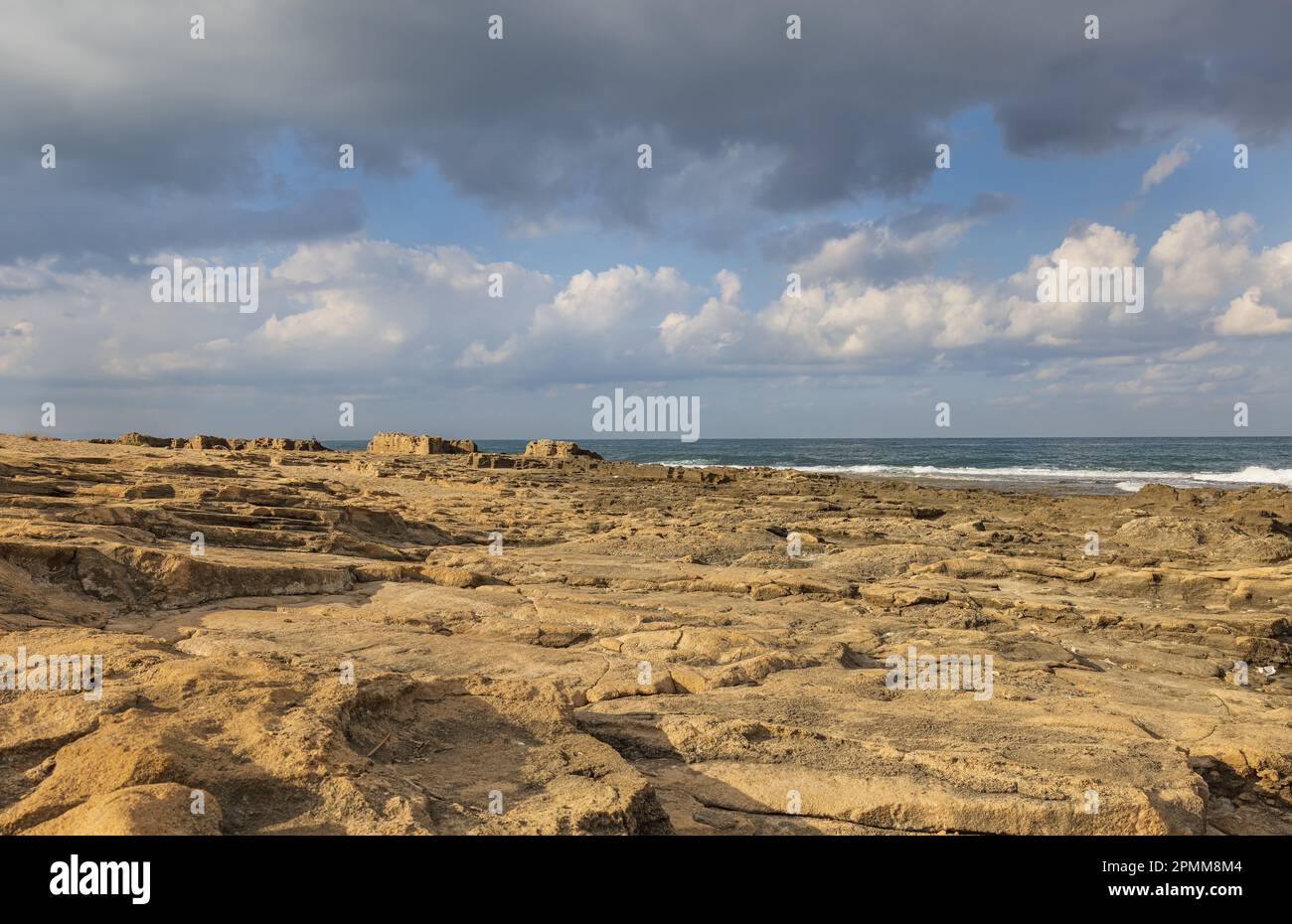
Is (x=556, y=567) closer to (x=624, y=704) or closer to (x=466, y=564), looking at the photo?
(x=466, y=564)

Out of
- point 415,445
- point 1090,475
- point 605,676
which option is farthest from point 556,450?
point 605,676

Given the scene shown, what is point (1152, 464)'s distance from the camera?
59.0m

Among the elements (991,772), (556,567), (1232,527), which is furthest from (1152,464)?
(991,772)

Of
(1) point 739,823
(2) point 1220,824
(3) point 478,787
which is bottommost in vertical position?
(2) point 1220,824

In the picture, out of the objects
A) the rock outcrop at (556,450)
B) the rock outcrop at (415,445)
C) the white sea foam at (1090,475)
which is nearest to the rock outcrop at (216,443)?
the rock outcrop at (415,445)

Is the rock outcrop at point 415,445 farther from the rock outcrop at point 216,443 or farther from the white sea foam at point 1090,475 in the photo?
the white sea foam at point 1090,475

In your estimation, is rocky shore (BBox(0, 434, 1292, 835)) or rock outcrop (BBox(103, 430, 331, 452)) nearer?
rocky shore (BBox(0, 434, 1292, 835))

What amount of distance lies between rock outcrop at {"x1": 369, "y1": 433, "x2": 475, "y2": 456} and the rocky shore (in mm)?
29906

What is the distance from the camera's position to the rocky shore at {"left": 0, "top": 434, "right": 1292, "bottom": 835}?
3631 millimetres

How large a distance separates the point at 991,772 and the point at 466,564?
861cm

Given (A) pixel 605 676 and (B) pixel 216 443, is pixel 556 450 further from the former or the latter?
(A) pixel 605 676

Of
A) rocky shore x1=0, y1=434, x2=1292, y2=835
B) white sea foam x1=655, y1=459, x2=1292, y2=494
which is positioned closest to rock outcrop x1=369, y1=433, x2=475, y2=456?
white sea foam x1=655, y1=459, x2=1292, y2=494

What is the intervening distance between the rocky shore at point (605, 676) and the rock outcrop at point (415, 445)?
98.1 ft

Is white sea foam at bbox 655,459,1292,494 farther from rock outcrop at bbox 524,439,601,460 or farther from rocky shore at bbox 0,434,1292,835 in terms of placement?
rocky shore at bbox 0,434,1292,835
